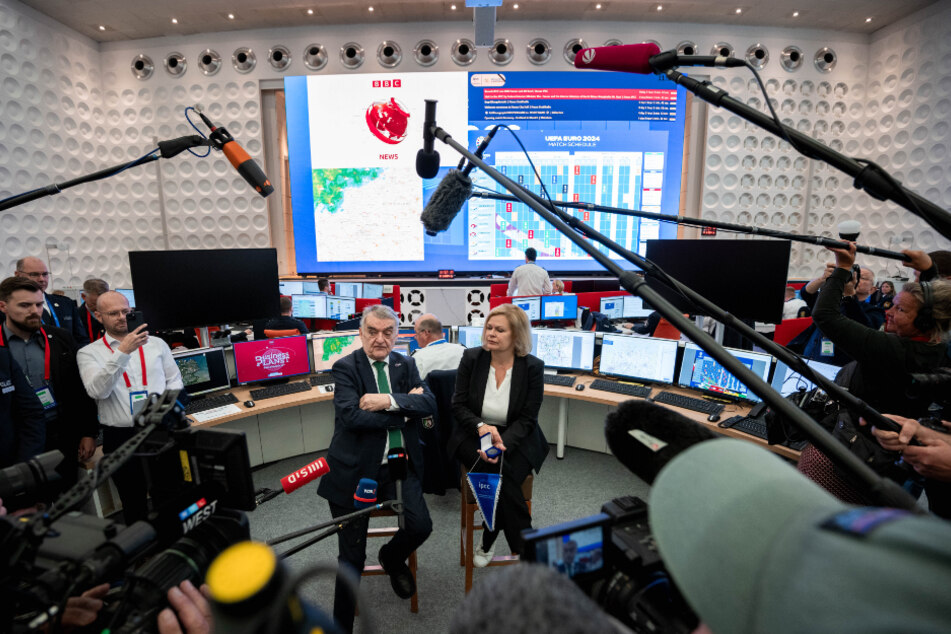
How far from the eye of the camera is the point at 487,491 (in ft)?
7.82

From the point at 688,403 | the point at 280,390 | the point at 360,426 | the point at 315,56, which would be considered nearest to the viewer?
the point at 360,426

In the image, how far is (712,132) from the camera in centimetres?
713

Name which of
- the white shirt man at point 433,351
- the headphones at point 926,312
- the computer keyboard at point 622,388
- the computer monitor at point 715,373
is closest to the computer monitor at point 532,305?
the computer keyboard at point 622,388

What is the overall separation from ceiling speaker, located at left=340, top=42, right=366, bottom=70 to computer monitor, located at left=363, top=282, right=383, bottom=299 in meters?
3.56

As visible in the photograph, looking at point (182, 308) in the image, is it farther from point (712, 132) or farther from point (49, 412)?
point (712, 132)

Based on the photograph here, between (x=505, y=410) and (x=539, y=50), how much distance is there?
6553 millimetres

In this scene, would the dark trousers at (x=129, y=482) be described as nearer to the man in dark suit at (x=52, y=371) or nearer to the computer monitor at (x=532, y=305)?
the man in dark suit at (x=52, y=371)

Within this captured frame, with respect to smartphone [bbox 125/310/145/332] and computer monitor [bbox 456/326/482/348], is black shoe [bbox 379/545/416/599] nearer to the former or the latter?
smartphone [bbox 125/310/145/332]

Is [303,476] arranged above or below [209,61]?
below

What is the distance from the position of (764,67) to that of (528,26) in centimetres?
392

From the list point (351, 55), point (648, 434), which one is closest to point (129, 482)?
point (648, 434)

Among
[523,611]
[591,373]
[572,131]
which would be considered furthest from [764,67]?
[523,611]

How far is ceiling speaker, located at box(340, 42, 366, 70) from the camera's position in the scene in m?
6.89

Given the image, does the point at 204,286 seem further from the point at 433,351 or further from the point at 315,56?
the point at 315,56
